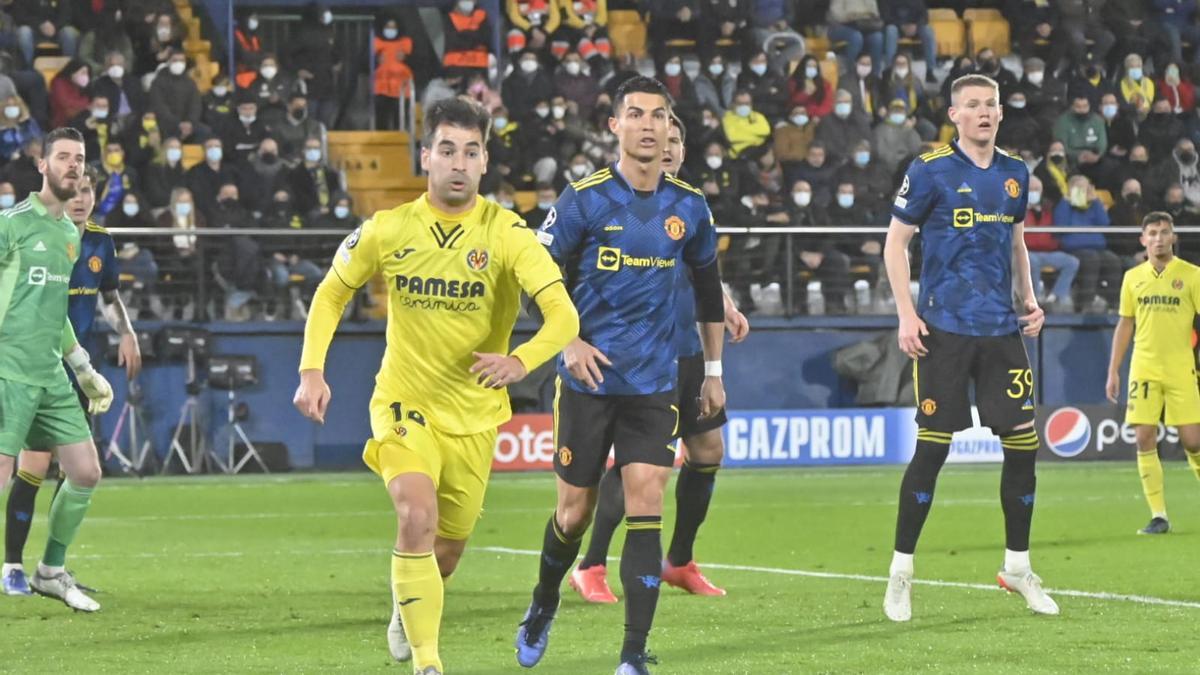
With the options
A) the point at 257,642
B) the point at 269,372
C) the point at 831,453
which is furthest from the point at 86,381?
the point at 831,453

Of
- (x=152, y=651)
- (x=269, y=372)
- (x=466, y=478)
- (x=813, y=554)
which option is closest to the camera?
(x=466, y=478)

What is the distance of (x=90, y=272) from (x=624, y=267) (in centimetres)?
442

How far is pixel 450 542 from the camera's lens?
6949mm

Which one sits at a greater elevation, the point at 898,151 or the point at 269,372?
the point at 898,151

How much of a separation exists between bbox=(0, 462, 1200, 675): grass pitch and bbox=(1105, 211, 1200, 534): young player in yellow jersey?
79 cm

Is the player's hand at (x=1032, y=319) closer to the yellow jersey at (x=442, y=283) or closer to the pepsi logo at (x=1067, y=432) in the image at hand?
the yellow jersey at (x=442, y=283)

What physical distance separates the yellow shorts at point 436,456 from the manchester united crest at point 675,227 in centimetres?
103

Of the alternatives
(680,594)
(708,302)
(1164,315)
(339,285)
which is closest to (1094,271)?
(1164,315)

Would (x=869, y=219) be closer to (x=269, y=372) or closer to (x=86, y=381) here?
(x=269, y=372)

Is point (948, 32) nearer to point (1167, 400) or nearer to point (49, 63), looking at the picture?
point (49, 63)

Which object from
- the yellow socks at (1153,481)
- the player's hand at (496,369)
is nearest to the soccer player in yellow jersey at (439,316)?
the player's hand at (496,369)

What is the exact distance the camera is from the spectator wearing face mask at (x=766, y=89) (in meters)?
23.7

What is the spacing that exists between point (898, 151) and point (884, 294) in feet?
9.75

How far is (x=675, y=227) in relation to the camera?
7.16 meters
